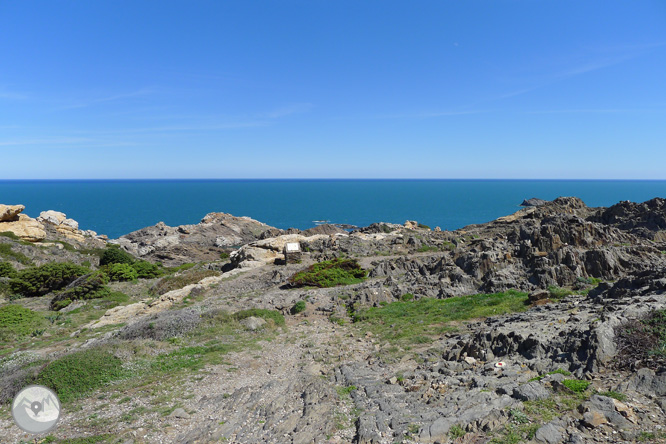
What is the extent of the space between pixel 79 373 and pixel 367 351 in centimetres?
1134

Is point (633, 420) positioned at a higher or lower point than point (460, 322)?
higher

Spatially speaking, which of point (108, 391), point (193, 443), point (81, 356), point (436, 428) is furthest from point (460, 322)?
point (81, 356)

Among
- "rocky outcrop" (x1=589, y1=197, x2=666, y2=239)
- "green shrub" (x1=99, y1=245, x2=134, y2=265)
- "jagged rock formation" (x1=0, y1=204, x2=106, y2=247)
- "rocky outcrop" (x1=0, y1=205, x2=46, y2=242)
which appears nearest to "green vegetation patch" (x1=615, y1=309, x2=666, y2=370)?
"rocky outcrop" (x1=589, y1=197, x2=666, y2=239)

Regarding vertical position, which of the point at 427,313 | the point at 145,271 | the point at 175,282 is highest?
the point at 427,313

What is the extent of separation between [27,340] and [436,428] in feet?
76.0

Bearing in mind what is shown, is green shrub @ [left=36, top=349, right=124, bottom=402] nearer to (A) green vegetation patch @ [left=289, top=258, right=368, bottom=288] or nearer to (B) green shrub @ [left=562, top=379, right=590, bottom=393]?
(B) green shrub @ [left=562, top=379, right=590, bottom=393]

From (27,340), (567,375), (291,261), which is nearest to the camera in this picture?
(567,375)

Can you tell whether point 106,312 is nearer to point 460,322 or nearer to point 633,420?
point 460,322

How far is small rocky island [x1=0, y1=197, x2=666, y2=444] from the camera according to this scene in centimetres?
935

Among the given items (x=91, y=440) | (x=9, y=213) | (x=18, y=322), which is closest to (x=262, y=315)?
(x=91, y=440)

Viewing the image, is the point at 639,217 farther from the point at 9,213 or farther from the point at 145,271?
the point at 9,213

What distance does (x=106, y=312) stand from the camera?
2583 cm

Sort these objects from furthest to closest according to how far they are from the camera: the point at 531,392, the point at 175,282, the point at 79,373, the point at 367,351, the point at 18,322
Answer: the point at 175,282 → the point at 18,322 → the point at 367,351 → the point at 79,373 → the point at 531,392

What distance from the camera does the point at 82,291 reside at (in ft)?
99.5
